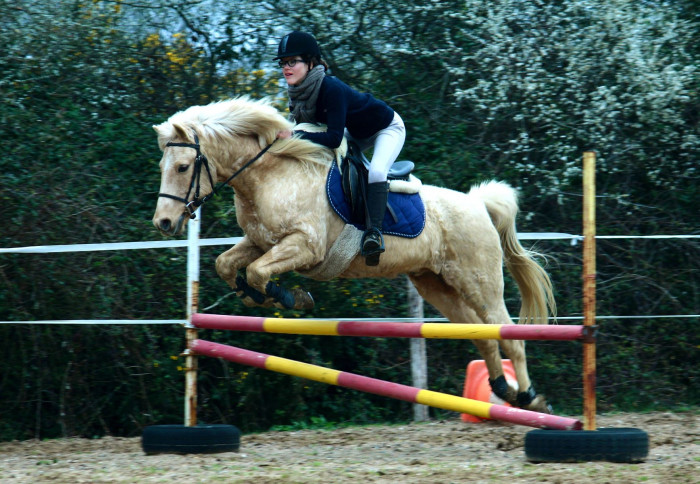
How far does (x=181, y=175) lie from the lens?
3973 millimetres

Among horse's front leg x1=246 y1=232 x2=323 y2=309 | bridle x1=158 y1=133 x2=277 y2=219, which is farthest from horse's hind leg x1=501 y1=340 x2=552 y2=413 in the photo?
bridle x1=158 y1=133 x2=277 y2=219

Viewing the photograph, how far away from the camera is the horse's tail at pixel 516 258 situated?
515 cm

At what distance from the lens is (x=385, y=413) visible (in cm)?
682

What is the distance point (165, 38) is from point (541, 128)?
3699 mm

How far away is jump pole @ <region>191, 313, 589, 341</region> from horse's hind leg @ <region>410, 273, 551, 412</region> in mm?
1139

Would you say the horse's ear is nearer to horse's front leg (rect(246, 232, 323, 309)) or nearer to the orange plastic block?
horse's front leg (rect(246, 232, 323, 309))

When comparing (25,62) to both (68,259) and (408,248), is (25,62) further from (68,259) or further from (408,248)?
(408,248)

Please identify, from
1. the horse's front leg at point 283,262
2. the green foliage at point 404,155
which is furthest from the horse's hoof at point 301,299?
the green foliage at point 404,155

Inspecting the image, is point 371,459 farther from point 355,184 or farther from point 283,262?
point 355,184

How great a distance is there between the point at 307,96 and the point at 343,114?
8.8 inches

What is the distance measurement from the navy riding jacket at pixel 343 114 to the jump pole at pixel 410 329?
96 cm

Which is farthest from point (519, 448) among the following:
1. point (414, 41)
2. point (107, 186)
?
point (414, 41)

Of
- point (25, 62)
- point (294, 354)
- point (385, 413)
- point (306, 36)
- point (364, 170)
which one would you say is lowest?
point (385, 413)

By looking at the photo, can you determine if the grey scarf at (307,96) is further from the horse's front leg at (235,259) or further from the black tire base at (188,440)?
the black tire base at (188,440)
